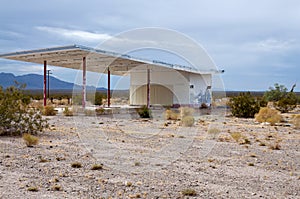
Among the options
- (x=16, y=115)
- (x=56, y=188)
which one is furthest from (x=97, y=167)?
(x=16, y=115)

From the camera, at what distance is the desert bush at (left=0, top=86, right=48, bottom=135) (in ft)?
47.3

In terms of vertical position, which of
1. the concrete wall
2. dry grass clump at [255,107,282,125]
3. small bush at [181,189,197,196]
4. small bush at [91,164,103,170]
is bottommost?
small bush at [181,189,197,196]

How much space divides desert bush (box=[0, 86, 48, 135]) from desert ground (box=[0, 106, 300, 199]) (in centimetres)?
91

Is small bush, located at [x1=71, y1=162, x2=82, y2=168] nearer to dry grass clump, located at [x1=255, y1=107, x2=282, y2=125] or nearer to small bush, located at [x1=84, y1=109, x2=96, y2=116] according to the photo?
dry grass clump, located at [x1=255, y1=107, x2=282, y2=125]

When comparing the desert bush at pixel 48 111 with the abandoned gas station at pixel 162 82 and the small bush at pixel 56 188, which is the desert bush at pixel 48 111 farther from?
the small bush at pixel 56 188

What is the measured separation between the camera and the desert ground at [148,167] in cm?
691

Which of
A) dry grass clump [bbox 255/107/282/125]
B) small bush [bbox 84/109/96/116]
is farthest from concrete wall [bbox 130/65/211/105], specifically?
dry grass clump [bbox 255/107/282/125]

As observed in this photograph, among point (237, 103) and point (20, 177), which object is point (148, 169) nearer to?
point (20, 177)

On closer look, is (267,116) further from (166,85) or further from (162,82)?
(162,82)

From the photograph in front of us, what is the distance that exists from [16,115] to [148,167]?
7.63 metres

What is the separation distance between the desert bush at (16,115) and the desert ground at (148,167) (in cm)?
91

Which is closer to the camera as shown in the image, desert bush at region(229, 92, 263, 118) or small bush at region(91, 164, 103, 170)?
small bush at region(91, 164, 103, 170)

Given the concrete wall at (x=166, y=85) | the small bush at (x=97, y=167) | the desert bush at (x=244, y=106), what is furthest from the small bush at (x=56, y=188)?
the concrete wall at (x=166, y=85)

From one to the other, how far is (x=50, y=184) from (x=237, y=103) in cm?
2325
